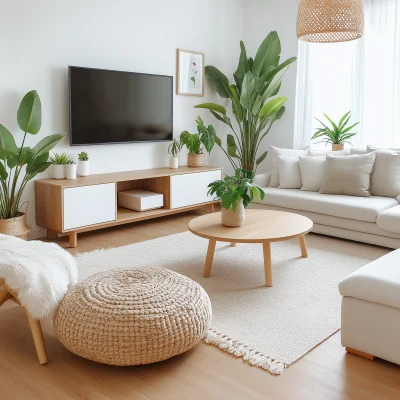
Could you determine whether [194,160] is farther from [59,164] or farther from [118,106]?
[59,164]

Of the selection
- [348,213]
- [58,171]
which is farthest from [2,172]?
[348,213]

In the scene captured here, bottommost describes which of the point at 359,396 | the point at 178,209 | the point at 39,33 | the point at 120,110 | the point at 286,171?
the point at 359,396

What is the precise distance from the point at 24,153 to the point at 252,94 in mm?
2571

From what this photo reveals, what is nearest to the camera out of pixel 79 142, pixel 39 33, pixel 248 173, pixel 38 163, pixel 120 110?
pixel 248 173

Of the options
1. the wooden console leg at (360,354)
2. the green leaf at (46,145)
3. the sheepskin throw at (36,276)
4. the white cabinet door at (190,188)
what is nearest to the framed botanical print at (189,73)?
the white cabinet door at (190,188)

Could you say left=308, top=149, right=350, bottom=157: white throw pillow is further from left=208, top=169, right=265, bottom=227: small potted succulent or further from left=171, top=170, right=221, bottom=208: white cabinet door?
left=208, top=169, right=265, bottom=227: small potted succulent

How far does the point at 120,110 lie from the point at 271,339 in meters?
2.88

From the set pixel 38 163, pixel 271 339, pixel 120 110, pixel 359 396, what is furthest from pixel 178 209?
pixel 359 396

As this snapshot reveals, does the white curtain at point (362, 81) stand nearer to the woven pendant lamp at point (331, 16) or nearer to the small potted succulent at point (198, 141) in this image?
the small potted succulent at point (198, 141)

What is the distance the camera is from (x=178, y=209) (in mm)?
4789

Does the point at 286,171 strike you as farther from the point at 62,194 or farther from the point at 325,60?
the point at 62,194

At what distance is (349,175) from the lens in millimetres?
4297

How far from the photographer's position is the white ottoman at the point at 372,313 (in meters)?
2.03

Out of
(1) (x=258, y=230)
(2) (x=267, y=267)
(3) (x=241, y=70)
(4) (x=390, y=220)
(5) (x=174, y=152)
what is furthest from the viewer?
(3) (x=241, y=70)
